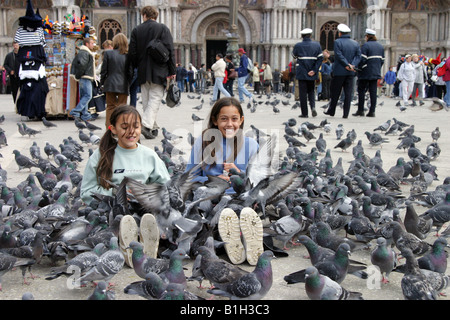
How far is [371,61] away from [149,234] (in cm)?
1067

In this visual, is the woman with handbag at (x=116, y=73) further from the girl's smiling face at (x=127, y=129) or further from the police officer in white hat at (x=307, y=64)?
the girl's smiling face at (x=127, y=129)

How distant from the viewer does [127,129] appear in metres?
4.12

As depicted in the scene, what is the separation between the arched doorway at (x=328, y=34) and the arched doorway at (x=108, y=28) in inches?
496

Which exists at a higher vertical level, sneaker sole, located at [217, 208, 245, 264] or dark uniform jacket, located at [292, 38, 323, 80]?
dark uniform jacket, located at [292, 38, 323, 80]

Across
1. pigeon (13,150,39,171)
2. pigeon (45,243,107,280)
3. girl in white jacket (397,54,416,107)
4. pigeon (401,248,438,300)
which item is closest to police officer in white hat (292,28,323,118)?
pigeon (13,150,39,171)

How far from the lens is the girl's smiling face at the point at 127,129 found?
4.09 meters

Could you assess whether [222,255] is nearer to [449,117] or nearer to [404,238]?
[404,238]

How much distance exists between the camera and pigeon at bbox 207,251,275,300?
2906mm

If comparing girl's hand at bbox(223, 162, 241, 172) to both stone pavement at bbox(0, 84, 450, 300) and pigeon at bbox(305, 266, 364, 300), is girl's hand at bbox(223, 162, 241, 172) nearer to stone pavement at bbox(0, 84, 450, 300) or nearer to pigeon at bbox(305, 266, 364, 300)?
stone pavement at bbox(0, 84, 450, 300)

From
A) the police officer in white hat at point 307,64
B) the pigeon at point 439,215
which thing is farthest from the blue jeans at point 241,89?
the pigeon at point 439,215

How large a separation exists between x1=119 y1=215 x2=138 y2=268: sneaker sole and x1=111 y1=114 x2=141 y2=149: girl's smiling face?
87cm

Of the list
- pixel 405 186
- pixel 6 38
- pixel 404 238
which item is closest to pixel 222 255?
pixel 404 238

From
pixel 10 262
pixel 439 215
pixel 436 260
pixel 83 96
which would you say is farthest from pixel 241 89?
pixel 10 262

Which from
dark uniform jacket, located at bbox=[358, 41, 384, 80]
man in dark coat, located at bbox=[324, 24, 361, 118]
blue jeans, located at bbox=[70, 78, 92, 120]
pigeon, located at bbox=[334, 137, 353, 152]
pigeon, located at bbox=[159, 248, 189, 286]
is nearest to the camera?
pigeon, located at bbox=[159, 248, 189, 286]
